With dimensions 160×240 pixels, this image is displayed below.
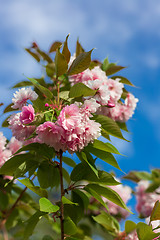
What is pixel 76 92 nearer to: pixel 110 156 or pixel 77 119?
pixel 77 119

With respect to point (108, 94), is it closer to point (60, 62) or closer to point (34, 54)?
point (60, 62)

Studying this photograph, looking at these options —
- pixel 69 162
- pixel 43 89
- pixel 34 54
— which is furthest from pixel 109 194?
pixel 34 54

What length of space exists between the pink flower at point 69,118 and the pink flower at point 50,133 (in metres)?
0.03

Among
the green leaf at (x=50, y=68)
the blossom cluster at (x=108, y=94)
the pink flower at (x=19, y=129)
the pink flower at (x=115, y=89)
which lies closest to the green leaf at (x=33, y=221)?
the pink flower at (x=19, y=129)

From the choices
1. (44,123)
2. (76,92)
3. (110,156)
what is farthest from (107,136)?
(44,123)

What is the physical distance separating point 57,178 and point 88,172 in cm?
26

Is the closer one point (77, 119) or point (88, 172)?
point (77, 119)

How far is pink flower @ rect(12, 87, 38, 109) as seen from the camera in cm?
130

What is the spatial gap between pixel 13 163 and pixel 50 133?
10.9 inches

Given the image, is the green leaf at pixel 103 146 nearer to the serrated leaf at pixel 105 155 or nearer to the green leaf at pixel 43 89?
the serrated leaf at pixel 105 155

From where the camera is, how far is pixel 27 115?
121 cm

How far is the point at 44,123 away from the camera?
1.16 m

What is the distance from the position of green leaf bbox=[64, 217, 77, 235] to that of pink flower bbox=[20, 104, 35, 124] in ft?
1.47

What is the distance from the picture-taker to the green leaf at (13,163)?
1.31m
